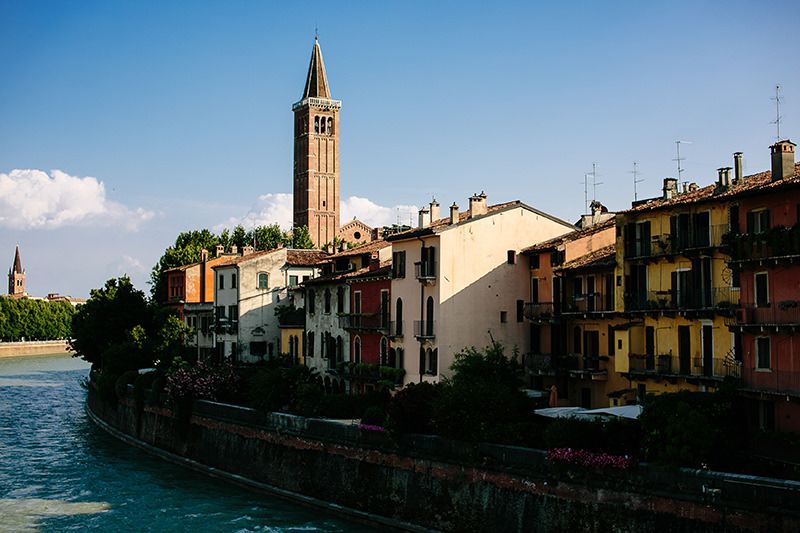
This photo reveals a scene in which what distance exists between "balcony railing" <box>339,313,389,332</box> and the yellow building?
545 inches

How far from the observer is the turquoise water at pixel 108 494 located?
3438cm

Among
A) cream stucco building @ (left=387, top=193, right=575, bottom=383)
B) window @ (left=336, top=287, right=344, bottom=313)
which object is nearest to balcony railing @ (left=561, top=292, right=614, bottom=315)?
cream stucco building @ (left=387, top=193, right=575, bottom=383)

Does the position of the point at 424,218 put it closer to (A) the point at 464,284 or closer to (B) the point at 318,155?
(A) the point at 464,284

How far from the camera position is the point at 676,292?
33594 millimetres

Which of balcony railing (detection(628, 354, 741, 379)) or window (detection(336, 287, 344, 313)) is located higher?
window (detection(336, 287, 344, 313))

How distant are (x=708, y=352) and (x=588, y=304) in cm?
807

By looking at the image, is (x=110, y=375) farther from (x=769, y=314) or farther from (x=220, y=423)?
(x=769, y=314)

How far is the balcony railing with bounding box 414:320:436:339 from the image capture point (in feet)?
139

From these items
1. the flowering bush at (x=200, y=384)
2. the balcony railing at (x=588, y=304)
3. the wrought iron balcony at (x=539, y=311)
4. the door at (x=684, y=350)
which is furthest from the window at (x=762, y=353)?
the flowering bush at (x=200, y=384)

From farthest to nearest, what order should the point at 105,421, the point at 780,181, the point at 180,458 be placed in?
the point at 105,421, the point at 180,458, the point at 780,181

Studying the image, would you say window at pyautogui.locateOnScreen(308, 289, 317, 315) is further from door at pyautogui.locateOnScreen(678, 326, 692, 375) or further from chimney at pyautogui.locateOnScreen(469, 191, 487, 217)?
door at pyautogui.locateOnScreen(678, 326, 692, 375)

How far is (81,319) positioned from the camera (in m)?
82.8

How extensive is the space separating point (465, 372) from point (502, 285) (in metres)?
7.62

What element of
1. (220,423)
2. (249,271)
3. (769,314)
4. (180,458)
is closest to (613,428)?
(769,314)
